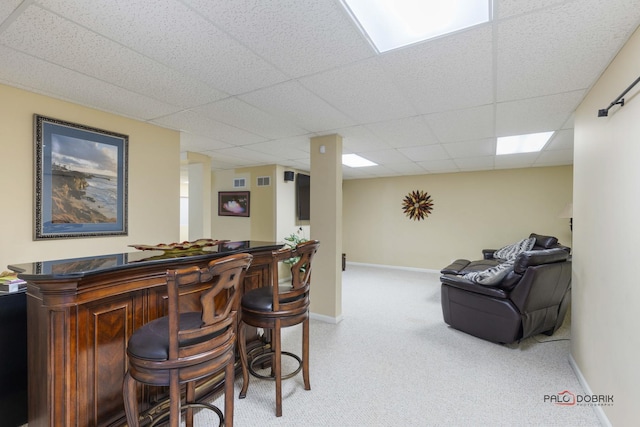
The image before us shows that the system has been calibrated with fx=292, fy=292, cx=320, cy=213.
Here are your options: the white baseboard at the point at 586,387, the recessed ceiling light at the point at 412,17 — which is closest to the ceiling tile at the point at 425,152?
the recessed ceiling light at the point at 412,17

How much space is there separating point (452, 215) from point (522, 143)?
2767 millimetres

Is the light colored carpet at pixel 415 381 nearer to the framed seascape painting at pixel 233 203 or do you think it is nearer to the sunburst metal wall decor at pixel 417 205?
the framed seascape painting at pixel 233 203

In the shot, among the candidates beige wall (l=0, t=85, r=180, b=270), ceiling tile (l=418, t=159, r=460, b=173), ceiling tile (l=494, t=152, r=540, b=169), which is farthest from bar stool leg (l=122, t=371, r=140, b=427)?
ceiling tile (l=494, t=152, r=540, b=169)

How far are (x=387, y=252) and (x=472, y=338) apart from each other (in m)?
4.23

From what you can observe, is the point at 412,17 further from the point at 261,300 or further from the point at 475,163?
the point at 475,163

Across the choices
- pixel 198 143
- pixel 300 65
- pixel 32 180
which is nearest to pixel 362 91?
pixel 300 65

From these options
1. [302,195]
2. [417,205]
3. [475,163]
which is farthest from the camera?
[417,205]

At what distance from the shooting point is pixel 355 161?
5398 mm

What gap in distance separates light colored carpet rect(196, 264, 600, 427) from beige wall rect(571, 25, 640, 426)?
1.30ft

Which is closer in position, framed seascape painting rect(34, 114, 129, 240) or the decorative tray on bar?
the decorative tray on bar

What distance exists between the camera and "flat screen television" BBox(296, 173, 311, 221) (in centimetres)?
631

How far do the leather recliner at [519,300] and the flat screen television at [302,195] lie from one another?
3652mm

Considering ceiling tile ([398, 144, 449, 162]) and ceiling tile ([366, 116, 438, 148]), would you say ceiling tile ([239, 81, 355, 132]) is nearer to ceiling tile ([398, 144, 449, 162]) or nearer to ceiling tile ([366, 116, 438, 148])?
ceiling tile ([366, 116, 438, 148])

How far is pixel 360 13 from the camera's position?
58.7 inches
